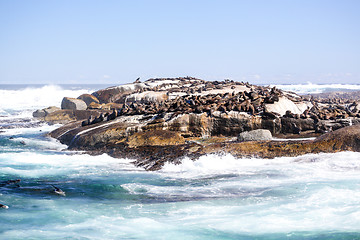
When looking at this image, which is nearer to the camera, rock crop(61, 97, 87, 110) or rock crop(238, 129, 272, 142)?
rock crop(238, 129, 272, 142)

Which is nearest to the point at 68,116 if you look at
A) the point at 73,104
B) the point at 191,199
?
Result: the point at 73,104

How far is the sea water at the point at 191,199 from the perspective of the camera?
7.10 metres

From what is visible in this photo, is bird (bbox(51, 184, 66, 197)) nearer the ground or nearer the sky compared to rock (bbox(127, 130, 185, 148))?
nearer the ground

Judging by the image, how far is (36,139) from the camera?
19.0m

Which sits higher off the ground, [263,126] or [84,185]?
[263,126]

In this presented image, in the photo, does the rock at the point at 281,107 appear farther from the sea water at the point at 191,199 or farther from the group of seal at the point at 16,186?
the group of seal at the point at 16,186

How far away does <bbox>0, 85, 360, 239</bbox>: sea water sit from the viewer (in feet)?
23.3

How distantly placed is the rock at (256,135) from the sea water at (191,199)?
→ 6.32 feet

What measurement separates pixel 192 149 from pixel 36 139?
33.2ft

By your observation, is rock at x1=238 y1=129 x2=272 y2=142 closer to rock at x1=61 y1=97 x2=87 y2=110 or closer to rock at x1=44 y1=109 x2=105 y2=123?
rock at x1=44 y1=109 x2=105 y2=123

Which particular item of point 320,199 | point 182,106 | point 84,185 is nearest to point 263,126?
point 182,106

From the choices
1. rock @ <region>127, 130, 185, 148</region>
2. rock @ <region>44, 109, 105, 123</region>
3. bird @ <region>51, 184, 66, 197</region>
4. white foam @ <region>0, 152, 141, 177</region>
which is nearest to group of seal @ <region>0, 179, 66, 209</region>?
bird @ <region>51, 184, 66, 197</region>

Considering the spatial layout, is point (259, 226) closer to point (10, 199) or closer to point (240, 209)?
point (240, 209)

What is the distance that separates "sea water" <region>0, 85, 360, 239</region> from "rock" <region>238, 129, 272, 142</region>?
1.93 metres
